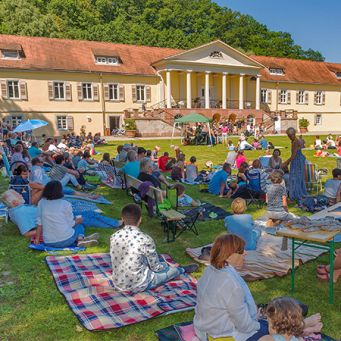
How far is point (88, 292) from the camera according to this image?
5.00 meters

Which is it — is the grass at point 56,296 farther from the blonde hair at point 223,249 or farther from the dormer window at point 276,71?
the dormer window at point 276,71

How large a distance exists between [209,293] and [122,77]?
35.3 m

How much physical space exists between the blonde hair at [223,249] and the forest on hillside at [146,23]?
4986cm

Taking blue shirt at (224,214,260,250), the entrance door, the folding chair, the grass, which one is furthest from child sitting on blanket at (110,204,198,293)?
the entrance door

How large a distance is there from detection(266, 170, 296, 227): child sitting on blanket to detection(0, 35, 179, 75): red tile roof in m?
29.8

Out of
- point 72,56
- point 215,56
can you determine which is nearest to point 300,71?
point 215,56

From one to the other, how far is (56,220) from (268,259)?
3.52 meters

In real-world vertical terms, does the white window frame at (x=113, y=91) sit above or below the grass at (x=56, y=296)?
above

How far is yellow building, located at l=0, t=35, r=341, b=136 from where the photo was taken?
Answer: 33.2m

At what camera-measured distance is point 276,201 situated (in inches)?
305

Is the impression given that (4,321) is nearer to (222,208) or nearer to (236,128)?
(222,208)

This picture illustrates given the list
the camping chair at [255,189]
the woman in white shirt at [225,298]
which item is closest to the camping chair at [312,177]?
the camping chair at [255,189]

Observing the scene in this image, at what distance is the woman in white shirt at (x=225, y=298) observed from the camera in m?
3.31

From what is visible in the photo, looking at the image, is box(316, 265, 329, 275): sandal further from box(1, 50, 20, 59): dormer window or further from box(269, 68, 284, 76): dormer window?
box(269, 68, 284, 76): dormer window
